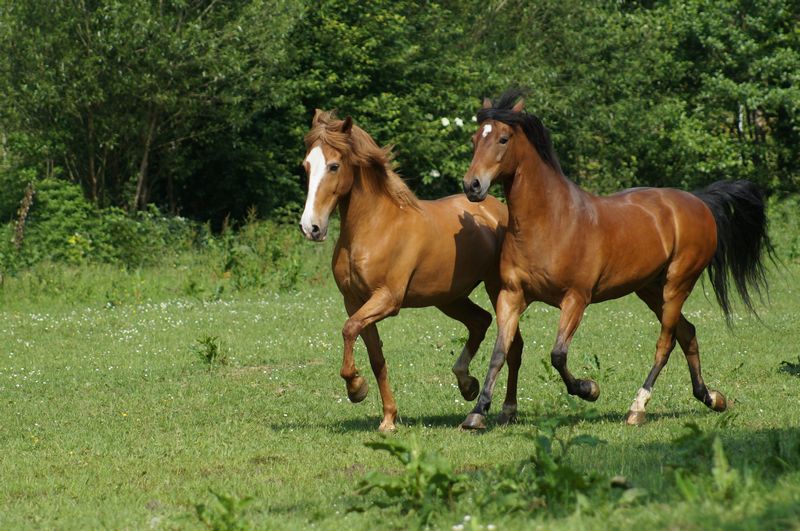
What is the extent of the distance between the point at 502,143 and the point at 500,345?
1.52m

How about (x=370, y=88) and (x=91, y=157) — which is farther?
(x=370, y=88)

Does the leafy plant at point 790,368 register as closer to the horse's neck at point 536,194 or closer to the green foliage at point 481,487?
the horse's neck at point 536,194

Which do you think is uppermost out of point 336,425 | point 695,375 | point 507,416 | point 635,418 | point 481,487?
point 481,487

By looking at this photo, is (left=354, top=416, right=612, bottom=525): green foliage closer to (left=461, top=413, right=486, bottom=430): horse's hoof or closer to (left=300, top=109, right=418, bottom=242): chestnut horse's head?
(left=461, top=413, right=486, bottom=430): horse's hoof

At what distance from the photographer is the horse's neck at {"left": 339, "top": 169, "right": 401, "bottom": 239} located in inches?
372

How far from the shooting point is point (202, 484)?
297 inches

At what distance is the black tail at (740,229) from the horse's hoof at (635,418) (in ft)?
6.56

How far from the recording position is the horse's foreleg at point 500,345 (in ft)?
29.9

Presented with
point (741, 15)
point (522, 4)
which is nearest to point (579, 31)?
point (522, 4)

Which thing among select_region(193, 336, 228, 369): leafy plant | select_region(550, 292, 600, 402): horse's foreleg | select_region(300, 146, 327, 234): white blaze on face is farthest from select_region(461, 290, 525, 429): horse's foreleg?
select_region(193, 336, 228, 369): leafy plant

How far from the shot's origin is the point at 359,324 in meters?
9.16

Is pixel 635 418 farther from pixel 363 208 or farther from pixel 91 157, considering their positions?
pixel 91 157

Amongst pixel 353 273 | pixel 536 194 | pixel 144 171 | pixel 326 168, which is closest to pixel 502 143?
pixel 536 194

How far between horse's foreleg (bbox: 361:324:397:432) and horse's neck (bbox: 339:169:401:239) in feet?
2.62
